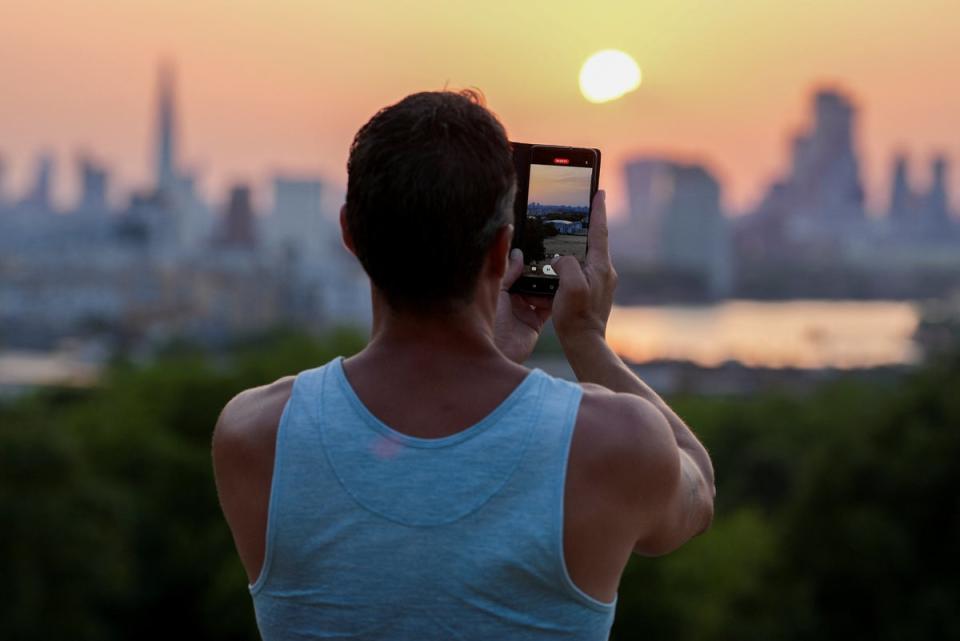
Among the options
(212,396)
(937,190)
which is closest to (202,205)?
(937,190)

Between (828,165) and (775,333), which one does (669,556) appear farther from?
(828,165)

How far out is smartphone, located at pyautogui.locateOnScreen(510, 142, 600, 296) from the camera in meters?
1.46

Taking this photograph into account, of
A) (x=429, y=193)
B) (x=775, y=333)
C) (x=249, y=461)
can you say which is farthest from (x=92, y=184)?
(x=429, y=193)

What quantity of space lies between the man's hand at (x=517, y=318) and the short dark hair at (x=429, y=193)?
0.26 metres

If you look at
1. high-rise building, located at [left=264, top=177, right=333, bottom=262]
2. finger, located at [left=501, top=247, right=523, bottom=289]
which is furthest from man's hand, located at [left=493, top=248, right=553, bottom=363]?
high-rise building, located at [left=264, top=177, right=333, bottom=262]

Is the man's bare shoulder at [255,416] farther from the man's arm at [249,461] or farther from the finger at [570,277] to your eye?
the finger at [570,277]

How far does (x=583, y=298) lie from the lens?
1.36 metres

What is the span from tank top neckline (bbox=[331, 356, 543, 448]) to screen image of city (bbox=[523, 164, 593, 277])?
1.08 ft

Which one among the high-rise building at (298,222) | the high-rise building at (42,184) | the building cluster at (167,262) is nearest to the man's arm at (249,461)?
the building cluster at (167,262)

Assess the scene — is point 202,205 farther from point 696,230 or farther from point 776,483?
point 776,483

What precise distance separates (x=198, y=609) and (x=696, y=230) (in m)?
55.0

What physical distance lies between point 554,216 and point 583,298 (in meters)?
0.15

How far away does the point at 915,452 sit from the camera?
37.0ft

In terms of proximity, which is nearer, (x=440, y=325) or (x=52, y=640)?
(x=440, y=325)
